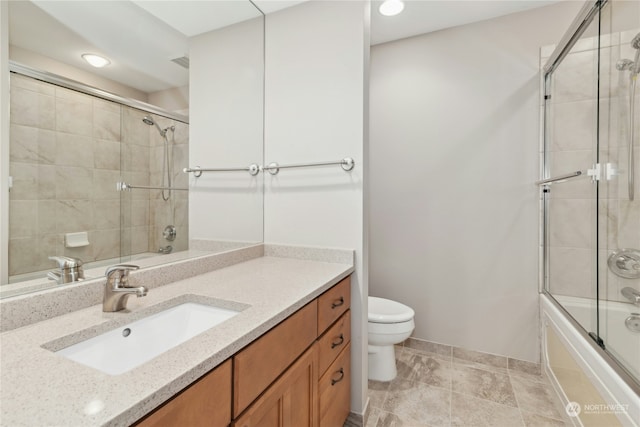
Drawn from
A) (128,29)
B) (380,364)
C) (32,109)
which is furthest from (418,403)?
(128,29)

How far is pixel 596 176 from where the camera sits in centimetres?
162

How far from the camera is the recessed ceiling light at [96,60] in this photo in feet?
3.23

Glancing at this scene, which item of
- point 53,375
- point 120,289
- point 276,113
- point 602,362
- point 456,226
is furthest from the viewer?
point 456,226

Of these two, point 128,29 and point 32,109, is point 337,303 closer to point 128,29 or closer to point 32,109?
point 32,109

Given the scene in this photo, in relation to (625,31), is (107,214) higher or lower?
lower

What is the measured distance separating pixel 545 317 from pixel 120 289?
7.58 ft

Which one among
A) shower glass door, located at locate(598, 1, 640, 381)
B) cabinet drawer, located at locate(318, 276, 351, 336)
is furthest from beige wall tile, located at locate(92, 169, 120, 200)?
shower glass door, located at locate(598, 1, 640, 381)

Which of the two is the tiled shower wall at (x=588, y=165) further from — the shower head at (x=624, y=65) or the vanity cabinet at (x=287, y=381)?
the vanity cabinet at (x=287, y=381)

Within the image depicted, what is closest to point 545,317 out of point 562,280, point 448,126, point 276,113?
point 562,280

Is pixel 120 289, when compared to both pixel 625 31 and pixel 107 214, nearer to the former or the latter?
pixel 107 214

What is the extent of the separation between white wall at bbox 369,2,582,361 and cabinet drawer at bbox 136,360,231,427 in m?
1.91

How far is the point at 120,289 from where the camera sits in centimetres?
89

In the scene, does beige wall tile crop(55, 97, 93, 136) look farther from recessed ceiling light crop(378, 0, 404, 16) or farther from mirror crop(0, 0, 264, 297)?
recessed ceiling light crop(378, 0, 404, 16)

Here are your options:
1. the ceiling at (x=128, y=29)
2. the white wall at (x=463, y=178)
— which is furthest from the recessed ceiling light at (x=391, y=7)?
the ceiling at (x=128, y=29)
